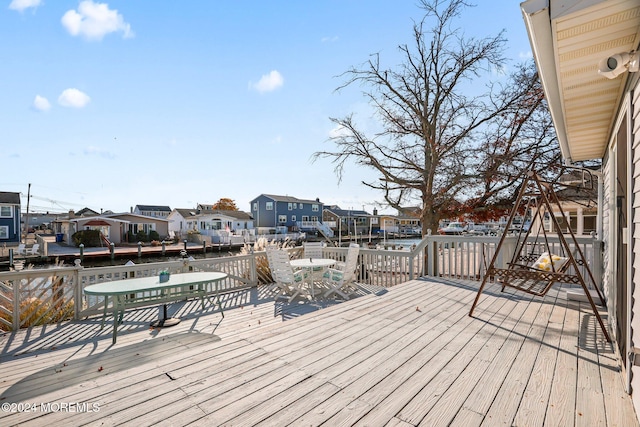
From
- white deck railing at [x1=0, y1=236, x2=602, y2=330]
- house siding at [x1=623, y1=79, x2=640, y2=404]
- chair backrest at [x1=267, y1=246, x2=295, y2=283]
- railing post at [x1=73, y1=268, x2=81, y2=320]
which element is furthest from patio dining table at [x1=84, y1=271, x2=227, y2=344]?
house siding at [x1=623, y1=79, x2=640, y2=404]

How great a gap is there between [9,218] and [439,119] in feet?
106

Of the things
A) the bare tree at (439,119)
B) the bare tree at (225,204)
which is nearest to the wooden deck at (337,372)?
the bare tree at (439,119)

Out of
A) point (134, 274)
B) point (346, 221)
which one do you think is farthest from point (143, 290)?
point (346, 221)

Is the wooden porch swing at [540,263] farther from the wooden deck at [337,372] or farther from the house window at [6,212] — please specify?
the house window at [6,212]

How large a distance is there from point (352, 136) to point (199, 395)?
8351 millimetres

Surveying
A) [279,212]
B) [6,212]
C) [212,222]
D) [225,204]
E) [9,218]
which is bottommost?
[212,222]

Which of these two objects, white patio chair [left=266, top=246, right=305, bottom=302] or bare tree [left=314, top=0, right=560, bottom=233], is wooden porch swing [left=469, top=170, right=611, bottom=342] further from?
white patio chair [left=266, top=246, right=305, bottom=302]

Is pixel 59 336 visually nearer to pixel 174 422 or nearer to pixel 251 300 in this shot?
pixel 251 300

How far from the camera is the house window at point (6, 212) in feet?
80.0

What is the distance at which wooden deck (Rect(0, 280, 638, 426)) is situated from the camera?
195cm

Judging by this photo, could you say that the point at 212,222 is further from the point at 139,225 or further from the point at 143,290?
the point at 143,290

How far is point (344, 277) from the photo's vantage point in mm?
5969

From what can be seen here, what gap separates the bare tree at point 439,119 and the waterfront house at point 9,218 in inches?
1131

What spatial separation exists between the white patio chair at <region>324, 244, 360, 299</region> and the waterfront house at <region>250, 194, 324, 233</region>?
1244 inches
